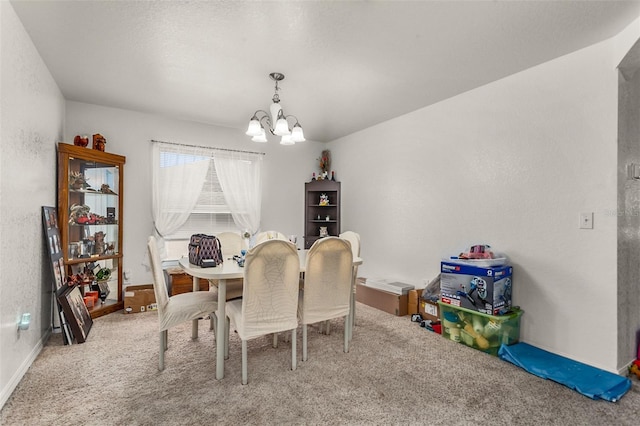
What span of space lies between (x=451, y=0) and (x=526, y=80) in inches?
53.5

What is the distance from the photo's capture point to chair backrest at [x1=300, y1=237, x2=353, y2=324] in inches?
92.2

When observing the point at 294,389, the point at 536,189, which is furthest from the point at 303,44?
the point at 294,389

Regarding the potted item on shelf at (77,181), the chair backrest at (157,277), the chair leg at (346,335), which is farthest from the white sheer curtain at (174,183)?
the chair leg at (346,335)

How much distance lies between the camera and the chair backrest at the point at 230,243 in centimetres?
341

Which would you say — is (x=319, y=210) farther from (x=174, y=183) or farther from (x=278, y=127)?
(x=278, y=127)

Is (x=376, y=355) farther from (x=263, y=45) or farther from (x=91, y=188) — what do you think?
(x=91, y=188)

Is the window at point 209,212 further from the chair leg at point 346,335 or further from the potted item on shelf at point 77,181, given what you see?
the chair leg at point 346,335

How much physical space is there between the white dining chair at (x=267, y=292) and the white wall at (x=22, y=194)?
141cm

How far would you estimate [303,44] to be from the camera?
234 cm

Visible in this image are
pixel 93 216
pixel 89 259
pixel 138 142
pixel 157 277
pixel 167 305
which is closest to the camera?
pixel 157 277

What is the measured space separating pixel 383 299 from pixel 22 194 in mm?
3462

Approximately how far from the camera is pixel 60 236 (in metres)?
3.07

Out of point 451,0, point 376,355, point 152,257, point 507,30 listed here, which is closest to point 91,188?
point 152,257

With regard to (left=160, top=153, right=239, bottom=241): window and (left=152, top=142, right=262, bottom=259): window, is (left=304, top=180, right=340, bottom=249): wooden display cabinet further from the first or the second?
(left=160, top=153, right=239, bottom=241): window
